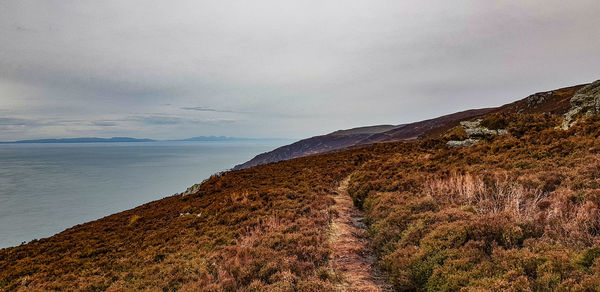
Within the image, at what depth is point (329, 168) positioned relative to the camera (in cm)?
2288

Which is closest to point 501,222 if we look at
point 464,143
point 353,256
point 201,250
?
point 353,256

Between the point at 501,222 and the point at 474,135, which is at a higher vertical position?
the point at 474,135

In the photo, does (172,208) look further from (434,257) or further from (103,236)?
(434,257)

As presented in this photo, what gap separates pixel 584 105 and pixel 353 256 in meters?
22.3

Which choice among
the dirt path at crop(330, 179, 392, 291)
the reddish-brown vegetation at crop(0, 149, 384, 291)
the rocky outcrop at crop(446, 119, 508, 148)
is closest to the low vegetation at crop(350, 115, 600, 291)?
the dirt path at crop(330, 179, 392, 291)

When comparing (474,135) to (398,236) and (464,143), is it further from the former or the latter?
(398,236)

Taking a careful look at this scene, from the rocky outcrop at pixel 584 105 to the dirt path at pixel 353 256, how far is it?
16.4 m

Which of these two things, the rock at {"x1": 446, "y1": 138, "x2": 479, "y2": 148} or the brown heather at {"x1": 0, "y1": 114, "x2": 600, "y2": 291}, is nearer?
the brown heather at {"x1": 0, "y1": 114, "x2": 600, "y2": 291}

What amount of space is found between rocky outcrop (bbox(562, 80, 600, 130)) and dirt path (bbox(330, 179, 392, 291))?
53.7 ft

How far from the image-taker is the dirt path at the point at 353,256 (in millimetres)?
6219

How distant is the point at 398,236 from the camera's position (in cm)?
790

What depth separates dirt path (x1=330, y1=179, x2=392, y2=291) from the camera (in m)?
6.22

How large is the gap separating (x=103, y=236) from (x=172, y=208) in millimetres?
4021

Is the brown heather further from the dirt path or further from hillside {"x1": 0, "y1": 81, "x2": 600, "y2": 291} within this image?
the dirt path
